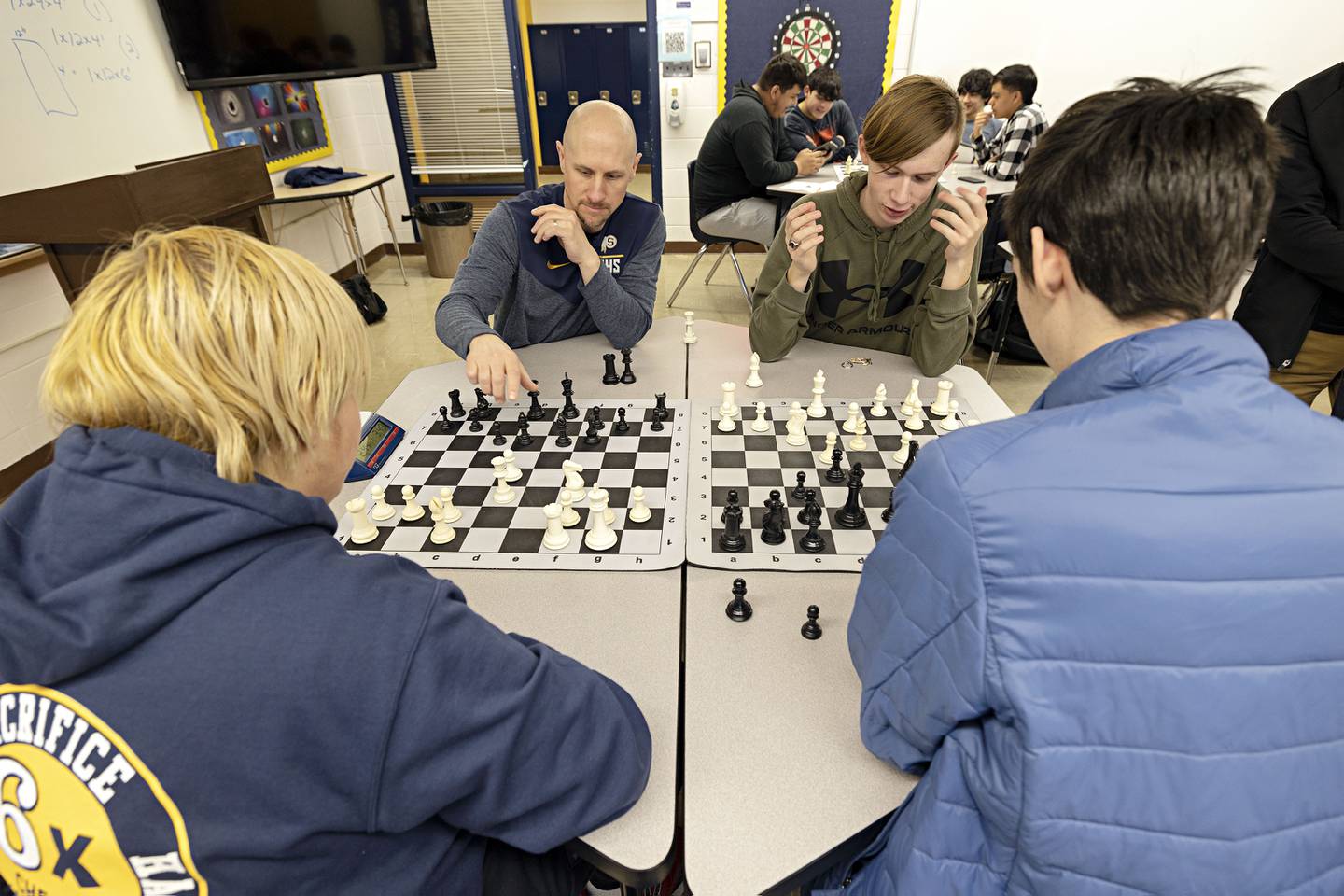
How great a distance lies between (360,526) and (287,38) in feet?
12.7

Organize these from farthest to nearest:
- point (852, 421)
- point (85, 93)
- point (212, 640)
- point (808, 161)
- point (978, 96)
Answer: point (978, 96) → point (808, 161) → point (85, 93) → point (852, 421) → point (212, 640)

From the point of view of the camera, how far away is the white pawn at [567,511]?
1.33m

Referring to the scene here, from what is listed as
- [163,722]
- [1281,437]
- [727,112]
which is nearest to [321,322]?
[163,722]

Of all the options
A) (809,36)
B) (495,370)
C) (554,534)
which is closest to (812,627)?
(554,534)

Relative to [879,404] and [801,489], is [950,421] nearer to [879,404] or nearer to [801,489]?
[879,404]

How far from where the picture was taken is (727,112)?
4.30 m

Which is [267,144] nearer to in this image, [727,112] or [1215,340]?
[727,112]

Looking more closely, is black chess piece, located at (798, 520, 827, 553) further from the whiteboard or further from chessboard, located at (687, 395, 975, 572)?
the whiteboard

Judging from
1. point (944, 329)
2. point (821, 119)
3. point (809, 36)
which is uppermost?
point (809, 36)

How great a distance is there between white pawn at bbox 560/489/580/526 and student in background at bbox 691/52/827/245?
11.4 ft

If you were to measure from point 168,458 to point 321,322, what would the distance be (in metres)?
0.19

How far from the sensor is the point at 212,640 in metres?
0.61

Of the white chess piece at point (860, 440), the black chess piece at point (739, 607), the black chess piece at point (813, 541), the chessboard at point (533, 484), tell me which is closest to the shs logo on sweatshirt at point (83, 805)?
the chessboard at point (533, 484)

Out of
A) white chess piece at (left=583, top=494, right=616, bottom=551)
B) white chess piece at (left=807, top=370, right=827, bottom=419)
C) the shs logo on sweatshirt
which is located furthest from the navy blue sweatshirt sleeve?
white chess piece at (left=807, top=370, right=827, bottom=419)
